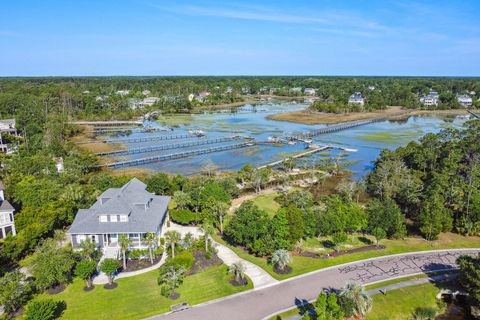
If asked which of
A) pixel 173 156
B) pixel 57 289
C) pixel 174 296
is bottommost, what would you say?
pixel 173 156

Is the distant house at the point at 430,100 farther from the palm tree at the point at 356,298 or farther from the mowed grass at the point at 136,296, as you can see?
the mowed grass at the point at 136,296

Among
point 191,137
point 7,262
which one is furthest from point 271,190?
point 191,137

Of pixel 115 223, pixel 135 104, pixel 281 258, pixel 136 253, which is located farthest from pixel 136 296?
pixel 135 104

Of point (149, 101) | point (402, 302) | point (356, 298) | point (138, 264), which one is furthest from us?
point (149, 101)

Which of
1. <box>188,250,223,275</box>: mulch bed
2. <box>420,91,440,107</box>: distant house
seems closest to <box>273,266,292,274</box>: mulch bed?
<box>188,250,223,275</box>: mulch bed

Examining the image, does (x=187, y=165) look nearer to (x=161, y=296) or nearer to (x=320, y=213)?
(x=320, y=213)

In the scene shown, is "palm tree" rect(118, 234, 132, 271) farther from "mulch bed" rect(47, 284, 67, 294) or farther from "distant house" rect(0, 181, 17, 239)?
"distant house" rect(0, 181, 17, 239)

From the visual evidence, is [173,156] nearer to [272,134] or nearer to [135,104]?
[272,134]
